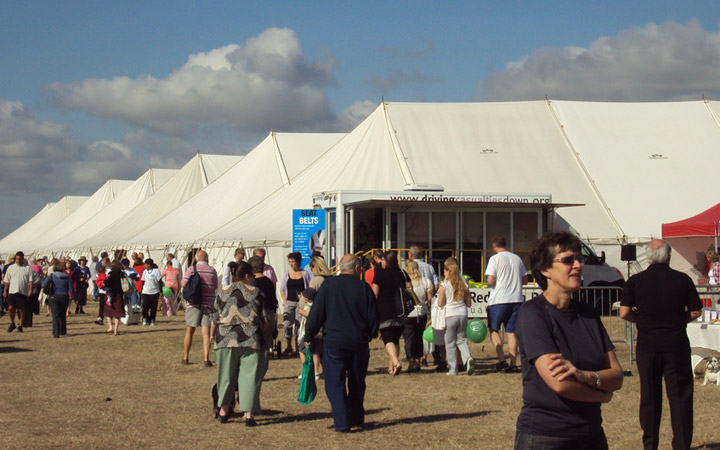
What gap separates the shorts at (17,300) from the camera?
19.3 meters

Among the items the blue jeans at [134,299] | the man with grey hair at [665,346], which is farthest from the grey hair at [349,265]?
the blue jeans at [134,299]

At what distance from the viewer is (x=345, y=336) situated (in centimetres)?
817

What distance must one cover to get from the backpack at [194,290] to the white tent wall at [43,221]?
5148 cm

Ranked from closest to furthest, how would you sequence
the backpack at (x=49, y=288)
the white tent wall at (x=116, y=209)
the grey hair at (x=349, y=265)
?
the grey hair at (x=349, y=265)
the backpack at (x=49, y=288)
the white tent wall at (x=116, y=209)

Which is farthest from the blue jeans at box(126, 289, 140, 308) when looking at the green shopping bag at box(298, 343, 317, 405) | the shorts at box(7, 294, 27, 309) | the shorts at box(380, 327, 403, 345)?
the green shopping bag at box(298, 343, 317, 405)

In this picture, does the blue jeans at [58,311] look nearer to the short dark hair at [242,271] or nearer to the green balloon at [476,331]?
the green balloon at [476,331]

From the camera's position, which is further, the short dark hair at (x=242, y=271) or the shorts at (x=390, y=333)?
the shorts at (x=390, y=333)

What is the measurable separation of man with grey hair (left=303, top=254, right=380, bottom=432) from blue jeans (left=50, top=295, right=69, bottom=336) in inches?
434

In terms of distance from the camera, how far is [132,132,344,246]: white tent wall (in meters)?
29.8

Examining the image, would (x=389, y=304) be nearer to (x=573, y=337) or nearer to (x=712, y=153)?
(x=573, y=337)

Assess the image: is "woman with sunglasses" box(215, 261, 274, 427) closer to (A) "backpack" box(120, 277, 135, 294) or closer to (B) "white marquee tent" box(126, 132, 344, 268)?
(A) "backpack" box(120, 277, 135, 294)

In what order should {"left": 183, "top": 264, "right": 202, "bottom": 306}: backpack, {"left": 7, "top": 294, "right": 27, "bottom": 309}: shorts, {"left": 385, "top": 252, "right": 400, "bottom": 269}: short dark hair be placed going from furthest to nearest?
{"left": 7, "top": 294, "right": 27, "bottom": 309}: shorts, {"left": 183, "top": 264, "right": 202, "bottom": 306}: backpack, {"left": 385, "top": 252, "right": 400, "bottom": 269}: short dark hair

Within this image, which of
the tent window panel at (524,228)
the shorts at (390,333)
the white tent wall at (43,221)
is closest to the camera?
the shorts at (390,333)

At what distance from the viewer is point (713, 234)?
2119cm
